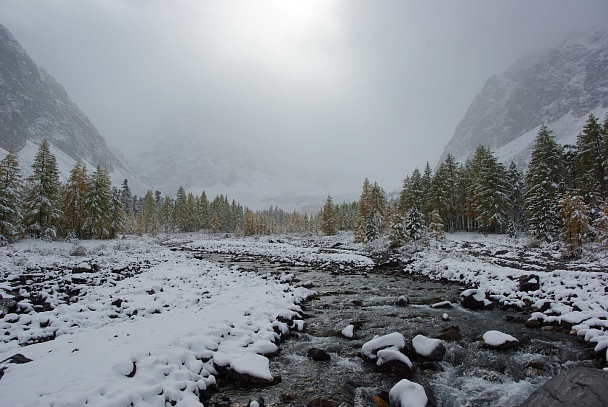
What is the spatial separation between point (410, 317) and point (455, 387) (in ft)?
16.4

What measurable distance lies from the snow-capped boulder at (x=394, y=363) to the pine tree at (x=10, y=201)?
39268mm

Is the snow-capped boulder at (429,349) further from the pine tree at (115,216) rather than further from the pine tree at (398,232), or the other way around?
the pine tree at (115,216)

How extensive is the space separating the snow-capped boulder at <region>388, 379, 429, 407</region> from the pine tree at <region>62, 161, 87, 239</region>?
50.8 m

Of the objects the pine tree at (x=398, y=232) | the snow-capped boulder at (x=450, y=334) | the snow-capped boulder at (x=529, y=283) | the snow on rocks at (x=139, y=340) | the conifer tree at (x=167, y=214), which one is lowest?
the snow-capped boulder at (x=450, y=334)

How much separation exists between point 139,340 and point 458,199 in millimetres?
55673

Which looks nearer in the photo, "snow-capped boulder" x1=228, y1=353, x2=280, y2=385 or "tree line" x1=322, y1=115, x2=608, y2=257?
"snow-capped boulder" x1=228, y1=353, x2=280, y2=385

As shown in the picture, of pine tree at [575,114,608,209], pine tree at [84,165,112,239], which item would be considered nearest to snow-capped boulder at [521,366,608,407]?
pine tree at [575,114,608,209]

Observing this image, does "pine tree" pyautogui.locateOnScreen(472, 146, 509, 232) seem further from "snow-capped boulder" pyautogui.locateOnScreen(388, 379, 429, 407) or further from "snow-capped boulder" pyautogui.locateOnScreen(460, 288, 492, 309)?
"snow-capped boulder" pyautogui.locateOnScreen(388, 379, 429, 407)

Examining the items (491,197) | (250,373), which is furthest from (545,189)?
(250,373)

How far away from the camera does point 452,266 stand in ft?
68.2

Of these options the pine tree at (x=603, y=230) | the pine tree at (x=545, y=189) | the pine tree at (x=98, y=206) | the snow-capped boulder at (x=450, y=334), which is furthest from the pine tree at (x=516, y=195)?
the pine tree at (x=98, y=206)

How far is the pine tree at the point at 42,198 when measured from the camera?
3538 cm

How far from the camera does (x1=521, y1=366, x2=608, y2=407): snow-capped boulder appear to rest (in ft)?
15.1

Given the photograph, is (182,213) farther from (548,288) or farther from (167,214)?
(548,288)
